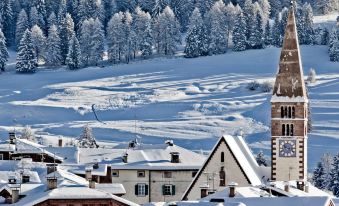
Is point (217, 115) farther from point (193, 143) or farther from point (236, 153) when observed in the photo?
point (236, 153)

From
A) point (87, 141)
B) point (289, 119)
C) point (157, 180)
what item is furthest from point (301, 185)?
point (87, 141)

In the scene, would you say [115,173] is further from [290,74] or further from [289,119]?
[290,74]

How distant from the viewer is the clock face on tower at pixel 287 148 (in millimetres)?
85875

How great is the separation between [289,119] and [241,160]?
21.5 ft

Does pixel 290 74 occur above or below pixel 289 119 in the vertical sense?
above

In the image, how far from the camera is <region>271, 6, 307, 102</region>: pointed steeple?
87.5m

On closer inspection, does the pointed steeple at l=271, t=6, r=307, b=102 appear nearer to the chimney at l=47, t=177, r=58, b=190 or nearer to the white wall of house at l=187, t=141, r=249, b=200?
the white wall of house at l=187, t=141, r=249, b=200

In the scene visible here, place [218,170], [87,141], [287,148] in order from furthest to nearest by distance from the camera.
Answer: [87,141] < [287,148] < [218,170]

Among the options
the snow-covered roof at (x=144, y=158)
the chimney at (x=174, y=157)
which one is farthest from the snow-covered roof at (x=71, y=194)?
the chimney at (x=174, y=157)

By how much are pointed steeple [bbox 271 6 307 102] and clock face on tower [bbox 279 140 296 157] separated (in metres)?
2.64

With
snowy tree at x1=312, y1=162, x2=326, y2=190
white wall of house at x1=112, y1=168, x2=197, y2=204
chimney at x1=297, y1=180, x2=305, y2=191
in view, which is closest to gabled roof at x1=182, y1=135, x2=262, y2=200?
chimney at x1=297, y1=180, x2=305, y2=191

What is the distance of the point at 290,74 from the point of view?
88000 millimetres

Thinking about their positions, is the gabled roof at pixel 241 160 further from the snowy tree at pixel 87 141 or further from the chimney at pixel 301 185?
the snowy tree at pixel 87 141

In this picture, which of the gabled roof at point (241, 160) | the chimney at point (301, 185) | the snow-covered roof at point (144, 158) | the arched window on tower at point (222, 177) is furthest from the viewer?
the snow-covered roof at point (144, 158)
